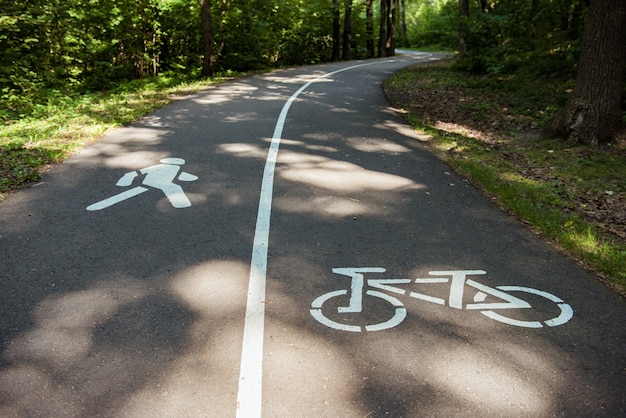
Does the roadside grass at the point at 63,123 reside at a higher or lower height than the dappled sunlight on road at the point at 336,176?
higher

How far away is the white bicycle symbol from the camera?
155 inches

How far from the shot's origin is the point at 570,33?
16.0 metres

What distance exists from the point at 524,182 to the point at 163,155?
587 centimetres

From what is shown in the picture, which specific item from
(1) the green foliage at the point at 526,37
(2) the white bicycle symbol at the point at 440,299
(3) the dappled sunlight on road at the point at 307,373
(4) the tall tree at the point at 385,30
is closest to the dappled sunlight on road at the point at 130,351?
(3) the dappled sunlight on road at the point at 307,373

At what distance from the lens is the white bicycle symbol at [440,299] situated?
12.9 feet

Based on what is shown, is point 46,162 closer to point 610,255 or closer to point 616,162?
point 610,255

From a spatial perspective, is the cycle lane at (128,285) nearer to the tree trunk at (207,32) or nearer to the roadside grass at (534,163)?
the roadside grass at (534,163)

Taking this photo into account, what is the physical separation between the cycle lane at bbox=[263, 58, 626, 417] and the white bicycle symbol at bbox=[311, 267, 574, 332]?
3 cm

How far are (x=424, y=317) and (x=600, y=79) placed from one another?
7.90 m

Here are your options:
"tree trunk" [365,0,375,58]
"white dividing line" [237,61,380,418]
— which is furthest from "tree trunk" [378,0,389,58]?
"white dividing line" [237,61,380,418]

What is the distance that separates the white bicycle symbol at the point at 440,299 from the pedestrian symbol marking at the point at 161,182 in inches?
110

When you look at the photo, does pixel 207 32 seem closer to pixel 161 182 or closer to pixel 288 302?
pixel 161 182

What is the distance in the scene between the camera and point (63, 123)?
11.4 metres

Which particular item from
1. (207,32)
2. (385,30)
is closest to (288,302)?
(207,32)
